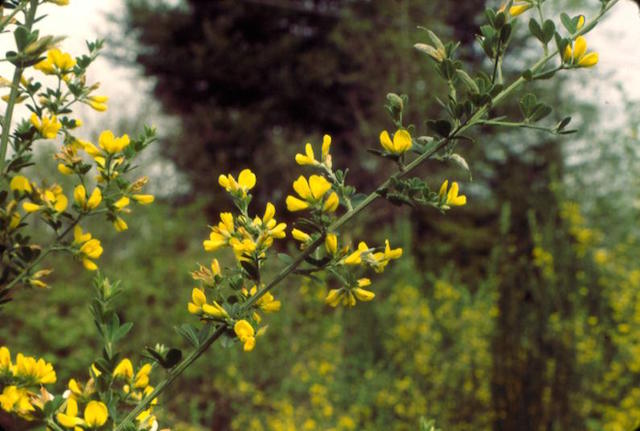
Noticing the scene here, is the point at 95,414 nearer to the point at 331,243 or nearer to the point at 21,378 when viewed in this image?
the point at 21,378

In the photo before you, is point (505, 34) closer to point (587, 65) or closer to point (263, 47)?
point (587, 65)

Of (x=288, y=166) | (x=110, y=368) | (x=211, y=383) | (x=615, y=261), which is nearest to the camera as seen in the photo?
(x=110, y=368)

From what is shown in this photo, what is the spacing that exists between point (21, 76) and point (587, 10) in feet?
33.0

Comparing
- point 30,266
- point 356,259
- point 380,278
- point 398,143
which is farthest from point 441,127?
point 380,278

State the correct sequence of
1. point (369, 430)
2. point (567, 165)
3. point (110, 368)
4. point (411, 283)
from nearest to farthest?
point (110, 368)
point (369, 430)
point (411, 283)
point (567, 165)

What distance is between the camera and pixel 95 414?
0.55 metres

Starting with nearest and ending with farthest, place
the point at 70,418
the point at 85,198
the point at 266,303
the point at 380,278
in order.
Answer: the point at 70,418
the point at 266,303
the point at 85,198
the point at 380,278

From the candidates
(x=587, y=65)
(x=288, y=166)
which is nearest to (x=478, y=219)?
(x=288, y=166)

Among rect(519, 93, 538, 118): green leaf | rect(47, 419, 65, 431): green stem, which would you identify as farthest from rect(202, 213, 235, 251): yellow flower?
rect(519, 93, 538, 118): green leaf

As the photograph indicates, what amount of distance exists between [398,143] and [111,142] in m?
0.32

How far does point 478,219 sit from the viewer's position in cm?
948

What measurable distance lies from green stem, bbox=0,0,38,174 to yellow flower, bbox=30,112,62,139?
0.03m

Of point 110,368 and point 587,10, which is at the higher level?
point 587,10

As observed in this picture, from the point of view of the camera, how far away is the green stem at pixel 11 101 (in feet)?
2.23
